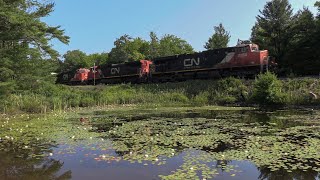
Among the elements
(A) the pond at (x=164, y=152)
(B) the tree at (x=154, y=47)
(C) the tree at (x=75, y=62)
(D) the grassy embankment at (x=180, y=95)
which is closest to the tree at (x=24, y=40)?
(D) the grassy embankment at (x=180, y=95)

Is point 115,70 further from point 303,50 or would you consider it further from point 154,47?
point 154,47

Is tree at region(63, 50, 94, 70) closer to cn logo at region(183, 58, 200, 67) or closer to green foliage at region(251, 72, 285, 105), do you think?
cn logo at region(183, 58, 200, 67)

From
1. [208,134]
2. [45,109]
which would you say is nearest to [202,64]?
[45,109]

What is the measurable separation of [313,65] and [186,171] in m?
33.8

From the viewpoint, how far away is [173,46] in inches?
3654

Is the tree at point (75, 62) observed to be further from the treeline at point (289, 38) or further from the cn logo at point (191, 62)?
the cn logo at point (191, 62)

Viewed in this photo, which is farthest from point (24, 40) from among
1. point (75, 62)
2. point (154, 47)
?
point (75, 62)

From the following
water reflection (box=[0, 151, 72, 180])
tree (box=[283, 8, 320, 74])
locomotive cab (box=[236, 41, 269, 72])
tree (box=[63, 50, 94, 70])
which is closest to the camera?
water reflection (box=[0, 151, 72, 180])

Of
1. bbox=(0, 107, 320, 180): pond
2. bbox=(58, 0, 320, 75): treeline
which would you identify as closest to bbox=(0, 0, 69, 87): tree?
bbox=(0, 107, 320, 180): pond

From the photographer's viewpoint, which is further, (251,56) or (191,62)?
(191,62)

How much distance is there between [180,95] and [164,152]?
2346 centimetres

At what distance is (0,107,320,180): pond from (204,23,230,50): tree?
51863 mm

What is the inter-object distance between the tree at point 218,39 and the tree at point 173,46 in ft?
52.1

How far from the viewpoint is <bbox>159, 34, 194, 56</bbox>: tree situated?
83875mm
